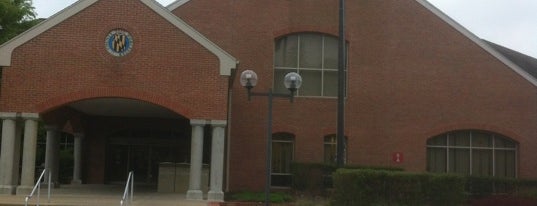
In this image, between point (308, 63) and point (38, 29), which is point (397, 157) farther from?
point (38, 29)

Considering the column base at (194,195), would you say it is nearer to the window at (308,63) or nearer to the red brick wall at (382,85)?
the red brick wall at (382,85)

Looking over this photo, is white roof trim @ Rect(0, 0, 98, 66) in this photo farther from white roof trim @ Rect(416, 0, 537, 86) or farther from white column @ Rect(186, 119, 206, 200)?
white roof trim @ Rect(416, 0, 537, 86)

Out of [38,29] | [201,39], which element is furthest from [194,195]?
[38,29]

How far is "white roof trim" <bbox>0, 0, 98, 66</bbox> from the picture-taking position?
23828 mm

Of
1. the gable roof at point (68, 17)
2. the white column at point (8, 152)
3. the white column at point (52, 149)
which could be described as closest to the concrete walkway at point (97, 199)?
the white column at point (8, 152)

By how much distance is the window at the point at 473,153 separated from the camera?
33031 millimetres

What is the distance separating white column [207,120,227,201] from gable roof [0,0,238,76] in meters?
1.78

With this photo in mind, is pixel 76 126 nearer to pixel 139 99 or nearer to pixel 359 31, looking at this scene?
pixel 139 99

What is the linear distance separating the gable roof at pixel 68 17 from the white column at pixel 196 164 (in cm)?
194

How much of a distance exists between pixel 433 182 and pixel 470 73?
1341cm

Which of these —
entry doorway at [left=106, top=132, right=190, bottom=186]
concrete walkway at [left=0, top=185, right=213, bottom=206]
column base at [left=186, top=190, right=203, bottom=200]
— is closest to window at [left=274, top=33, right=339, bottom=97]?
entry doorway at [left=106, top=132, right=190, bottom=186]

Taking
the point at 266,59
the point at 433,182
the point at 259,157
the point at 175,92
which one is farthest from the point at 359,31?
the point at 433,182

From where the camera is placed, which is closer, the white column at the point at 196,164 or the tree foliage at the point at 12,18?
the white column at the point at 196,164

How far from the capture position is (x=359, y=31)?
33000 mm
